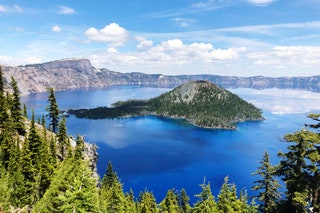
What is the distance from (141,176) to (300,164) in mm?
146974

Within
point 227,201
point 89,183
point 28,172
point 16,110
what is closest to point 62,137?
point 16,110

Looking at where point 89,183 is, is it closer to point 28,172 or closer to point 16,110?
point 28,172

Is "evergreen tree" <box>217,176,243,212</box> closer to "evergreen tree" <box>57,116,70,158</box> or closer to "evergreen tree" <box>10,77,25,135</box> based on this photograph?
"evergreen tree" <box>57,116,70,158</box>

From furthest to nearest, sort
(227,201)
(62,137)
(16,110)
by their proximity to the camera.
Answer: (62,137)
(16,110)
(227,201)

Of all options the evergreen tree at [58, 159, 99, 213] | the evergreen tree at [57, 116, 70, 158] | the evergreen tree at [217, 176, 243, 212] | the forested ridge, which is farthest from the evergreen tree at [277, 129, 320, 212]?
the evergreen tree at [57, 116, 70, 158]

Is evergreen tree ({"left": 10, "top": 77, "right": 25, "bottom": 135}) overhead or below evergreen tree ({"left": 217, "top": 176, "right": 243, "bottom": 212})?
overhead

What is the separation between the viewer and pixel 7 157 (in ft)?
212

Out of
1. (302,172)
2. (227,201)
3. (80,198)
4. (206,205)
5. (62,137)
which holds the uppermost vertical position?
(80,198)

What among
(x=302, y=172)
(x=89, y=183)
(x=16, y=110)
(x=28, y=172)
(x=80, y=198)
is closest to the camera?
(x=80, y=198)

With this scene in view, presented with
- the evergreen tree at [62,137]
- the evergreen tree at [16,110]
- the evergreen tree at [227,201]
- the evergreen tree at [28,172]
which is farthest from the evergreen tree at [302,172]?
the evergreen tree at [16,110]

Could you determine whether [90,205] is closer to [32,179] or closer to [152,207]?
[32,179]

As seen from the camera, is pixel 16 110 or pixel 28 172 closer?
pixel 28 172

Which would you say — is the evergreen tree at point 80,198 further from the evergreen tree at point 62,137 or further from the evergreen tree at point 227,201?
the evergreen tree at point 62,137

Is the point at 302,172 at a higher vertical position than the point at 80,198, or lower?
lower
